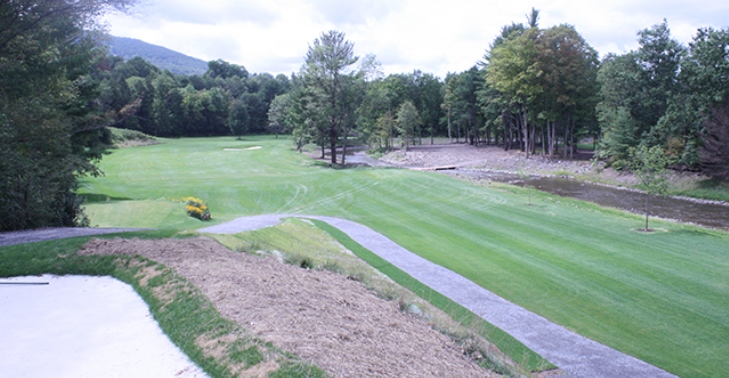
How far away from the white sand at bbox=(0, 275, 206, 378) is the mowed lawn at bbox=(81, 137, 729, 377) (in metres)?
8.20

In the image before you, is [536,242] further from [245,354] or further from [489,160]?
[489,160]

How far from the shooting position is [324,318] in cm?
678

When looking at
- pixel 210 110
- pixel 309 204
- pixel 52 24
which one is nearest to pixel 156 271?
pixel 52 24

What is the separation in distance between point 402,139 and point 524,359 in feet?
201

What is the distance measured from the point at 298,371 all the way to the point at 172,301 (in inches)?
143

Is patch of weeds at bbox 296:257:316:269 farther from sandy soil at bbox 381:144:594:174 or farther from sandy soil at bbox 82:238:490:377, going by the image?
sandy soil at bbox 381:144:594:174

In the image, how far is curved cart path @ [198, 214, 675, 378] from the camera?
27.1 feet

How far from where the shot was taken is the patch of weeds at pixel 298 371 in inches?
198

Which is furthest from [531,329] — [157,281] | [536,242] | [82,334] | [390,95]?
[390,95]

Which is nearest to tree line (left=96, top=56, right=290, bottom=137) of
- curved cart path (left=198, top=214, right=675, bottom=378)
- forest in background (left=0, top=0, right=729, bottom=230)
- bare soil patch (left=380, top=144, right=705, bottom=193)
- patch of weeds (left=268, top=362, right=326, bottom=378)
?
forest in background (left=0, top=0, right=729, bottom=230)

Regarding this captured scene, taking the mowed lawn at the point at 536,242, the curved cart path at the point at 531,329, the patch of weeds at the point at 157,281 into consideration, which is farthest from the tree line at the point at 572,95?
the patch of weeds at the point at 157,281

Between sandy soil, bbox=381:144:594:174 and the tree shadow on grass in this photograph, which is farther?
sandy soil, bbox=381:144:594:174

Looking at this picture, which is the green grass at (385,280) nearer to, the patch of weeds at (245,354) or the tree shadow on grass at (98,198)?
the patch of weeds at (245,354)

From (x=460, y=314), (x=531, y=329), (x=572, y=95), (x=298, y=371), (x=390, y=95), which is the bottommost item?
(x=531, y=329)
